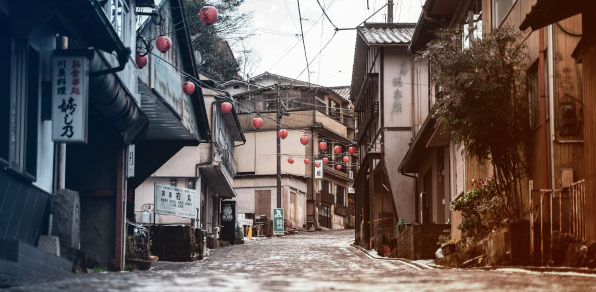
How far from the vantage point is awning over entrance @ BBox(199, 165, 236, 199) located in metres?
46.5

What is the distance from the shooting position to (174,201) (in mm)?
31250

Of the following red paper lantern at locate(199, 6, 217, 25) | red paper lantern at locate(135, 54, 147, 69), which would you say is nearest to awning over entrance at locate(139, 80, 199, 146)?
red paper lantern at locate(135, 54, 147, 69)

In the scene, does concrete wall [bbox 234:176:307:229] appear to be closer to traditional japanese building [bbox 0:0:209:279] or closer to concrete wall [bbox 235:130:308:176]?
concrete wall [bbox 235:130:308:176]

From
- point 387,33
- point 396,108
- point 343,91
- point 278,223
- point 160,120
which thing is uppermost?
point 343,91

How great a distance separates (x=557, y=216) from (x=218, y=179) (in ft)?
114

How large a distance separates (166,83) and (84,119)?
11766 mm

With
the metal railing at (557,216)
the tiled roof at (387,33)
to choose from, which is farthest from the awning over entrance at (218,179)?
the metal railing at (557,216)

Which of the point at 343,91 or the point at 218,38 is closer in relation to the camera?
the point at 218,38

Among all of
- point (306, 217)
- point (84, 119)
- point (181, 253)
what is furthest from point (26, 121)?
point (306, 217)

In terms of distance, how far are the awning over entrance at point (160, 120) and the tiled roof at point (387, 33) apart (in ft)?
38.7

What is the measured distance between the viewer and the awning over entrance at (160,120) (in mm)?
25078

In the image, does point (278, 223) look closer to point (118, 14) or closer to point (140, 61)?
point (140, 61)

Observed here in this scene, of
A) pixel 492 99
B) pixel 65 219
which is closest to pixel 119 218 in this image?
pixel 65 219

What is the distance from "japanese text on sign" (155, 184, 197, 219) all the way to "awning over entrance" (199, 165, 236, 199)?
1323 centimetres
